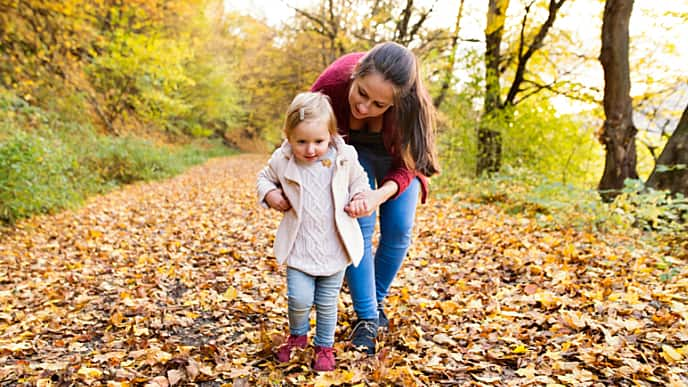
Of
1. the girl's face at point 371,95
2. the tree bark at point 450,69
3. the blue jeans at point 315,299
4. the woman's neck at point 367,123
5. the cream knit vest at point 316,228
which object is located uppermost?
the tree bark at point 450,69

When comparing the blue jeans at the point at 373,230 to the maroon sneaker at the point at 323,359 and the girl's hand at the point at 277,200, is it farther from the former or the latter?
the girl's hand at the point at 277,200

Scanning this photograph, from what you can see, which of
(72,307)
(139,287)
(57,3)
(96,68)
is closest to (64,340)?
(72,307)

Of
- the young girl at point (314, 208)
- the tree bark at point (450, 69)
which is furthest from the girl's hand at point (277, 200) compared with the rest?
the tree bark at point (450, 69)

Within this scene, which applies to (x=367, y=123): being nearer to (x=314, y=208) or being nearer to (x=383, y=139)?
(x=383, y=139)

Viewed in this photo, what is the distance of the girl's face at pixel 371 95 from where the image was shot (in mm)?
1968

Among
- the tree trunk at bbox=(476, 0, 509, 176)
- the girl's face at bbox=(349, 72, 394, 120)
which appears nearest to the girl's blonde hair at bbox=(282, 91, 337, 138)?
the girl's face at bbox=(349, 72, 394, 120)

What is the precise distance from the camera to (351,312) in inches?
116

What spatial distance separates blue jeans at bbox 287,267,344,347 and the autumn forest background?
0.19m


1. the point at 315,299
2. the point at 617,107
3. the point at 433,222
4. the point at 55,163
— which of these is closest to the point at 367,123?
the point at 315,299

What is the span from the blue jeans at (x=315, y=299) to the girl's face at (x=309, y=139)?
0.53m

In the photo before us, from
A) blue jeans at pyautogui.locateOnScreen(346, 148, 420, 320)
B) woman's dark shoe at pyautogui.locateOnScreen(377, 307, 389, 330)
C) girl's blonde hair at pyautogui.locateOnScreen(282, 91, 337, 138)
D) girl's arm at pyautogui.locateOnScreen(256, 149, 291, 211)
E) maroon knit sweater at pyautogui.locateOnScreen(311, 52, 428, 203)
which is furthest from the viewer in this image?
woman's dark shoe at pyautogui.locateOnScreen(377, 307, 389, 330)

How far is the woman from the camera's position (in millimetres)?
2006

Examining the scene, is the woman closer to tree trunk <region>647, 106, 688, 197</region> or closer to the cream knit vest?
the cream knit vest

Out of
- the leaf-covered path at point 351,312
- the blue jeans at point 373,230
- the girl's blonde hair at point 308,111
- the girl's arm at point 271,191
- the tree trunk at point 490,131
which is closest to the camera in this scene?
the girl's blonde hair at point 308,111
